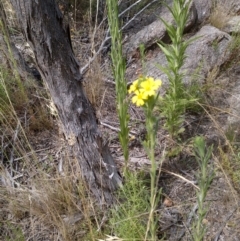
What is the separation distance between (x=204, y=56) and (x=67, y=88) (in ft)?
5.36

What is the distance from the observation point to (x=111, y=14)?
136 centimetres

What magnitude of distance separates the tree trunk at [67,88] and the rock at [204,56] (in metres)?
1.11

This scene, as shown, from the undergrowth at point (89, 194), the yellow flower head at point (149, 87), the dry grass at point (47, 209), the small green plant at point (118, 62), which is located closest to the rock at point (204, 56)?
the undergrowth at point (89, 194)

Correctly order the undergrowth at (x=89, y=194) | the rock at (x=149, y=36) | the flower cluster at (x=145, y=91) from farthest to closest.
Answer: the rock at (x=149, y=36) → the undergrowth at (x=89, y=194) → the flower cluster at (x=145, y=91)

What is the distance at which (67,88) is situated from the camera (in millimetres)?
1551

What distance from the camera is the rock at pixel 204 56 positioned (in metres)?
2.63

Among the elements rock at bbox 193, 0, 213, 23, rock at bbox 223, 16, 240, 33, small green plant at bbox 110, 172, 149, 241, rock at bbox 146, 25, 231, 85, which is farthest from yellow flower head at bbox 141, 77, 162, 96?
rock at bbox 193, 0, 213, 23

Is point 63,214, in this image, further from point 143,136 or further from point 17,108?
point 17,108

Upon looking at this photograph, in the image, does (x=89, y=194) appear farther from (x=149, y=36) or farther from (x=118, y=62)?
(x=149, y=36)

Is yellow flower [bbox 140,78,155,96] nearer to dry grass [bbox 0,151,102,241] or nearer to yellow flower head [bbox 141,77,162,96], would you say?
yellow flower head [bbox 141,77,162,96]

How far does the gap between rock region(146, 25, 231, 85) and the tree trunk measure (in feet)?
3.63

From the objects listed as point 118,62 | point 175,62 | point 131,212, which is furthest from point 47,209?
point 175,62

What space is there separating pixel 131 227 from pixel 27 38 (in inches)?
41.4

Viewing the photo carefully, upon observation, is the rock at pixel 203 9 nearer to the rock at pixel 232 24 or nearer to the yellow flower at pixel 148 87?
the rock at pixel 232 24
